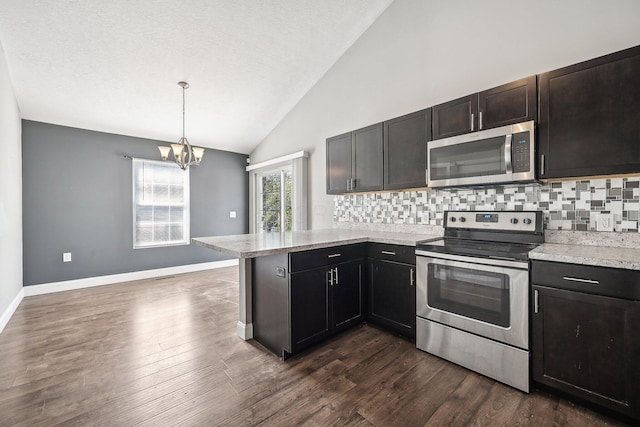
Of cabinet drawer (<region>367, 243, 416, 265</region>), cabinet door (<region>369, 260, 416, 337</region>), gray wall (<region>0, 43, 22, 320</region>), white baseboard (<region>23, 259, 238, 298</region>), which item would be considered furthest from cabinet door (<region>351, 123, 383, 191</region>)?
white baseboard (<region>23, 259, 238, 298</region>)

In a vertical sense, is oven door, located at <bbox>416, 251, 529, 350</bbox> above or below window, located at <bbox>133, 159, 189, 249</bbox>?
below

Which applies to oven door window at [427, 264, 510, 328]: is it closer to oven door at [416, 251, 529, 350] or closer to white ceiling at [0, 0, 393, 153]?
oven door at [416, 251, 529, 350]

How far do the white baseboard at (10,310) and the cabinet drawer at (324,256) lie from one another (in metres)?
3.20

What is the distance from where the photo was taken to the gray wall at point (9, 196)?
2805mm

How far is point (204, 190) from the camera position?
5.74 meters

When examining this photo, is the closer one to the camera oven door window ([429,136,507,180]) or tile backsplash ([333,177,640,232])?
tile backsplash ([333,177,640,232])

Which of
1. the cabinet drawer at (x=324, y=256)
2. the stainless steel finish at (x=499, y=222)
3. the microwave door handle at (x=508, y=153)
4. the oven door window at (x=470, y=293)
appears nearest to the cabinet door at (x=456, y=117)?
the microwave door handle at (x=508, y=153)

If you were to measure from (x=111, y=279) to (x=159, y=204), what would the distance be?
4.85 ft

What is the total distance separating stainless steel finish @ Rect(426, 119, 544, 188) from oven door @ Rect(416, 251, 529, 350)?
0.67 metres

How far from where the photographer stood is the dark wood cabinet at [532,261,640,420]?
1.49 metres

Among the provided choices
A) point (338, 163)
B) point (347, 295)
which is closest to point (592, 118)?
point (347, 295)

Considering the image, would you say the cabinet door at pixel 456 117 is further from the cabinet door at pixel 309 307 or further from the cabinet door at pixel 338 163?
the cabinet door at pixel 309 307

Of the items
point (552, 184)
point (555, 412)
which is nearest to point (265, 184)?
point (552, 184)

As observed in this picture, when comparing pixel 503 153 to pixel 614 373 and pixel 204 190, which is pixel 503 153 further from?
pixel 204 190
